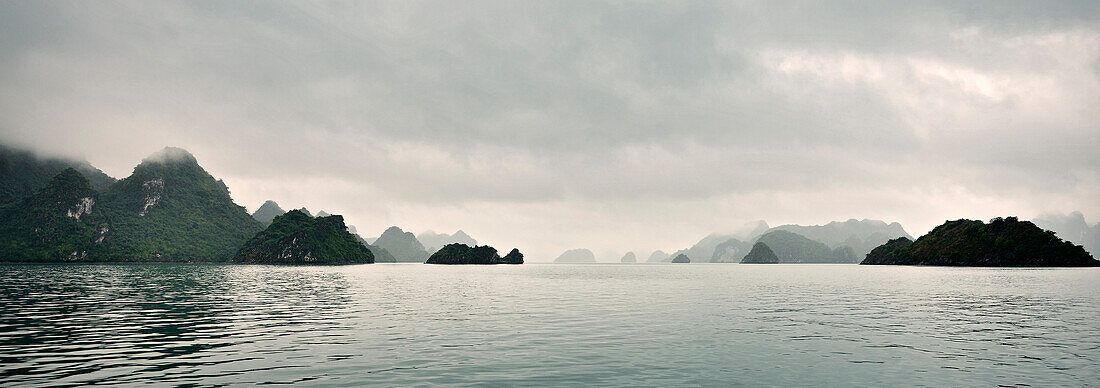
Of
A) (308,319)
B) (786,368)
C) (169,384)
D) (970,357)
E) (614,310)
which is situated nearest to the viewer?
(169,384)

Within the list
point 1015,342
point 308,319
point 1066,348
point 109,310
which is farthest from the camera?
point 109,310

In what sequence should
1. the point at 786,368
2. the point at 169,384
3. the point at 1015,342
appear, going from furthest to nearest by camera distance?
the point at 1015,342, the point at 786,368, the point at 169,384

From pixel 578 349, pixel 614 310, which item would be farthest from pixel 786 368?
pixel 614 310

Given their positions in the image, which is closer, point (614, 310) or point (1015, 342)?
point (1015, 342)

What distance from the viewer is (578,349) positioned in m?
28.3

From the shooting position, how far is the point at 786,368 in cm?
2359

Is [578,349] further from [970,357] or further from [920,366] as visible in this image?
[970,357]

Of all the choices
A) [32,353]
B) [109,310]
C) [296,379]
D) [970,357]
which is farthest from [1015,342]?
[109,310]

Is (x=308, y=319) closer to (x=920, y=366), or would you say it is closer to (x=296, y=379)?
(x=296, y=379)

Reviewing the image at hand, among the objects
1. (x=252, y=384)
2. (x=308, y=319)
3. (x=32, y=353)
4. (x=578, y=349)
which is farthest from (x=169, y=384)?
(x=308, y=319)

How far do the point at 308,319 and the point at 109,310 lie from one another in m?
18.7

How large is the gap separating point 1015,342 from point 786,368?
60.6 ft

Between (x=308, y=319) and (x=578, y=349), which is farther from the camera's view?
(x=308, y=319)

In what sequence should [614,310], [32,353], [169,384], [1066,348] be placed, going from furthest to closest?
[614,310], [1066,348], [32,353], [169,384]
